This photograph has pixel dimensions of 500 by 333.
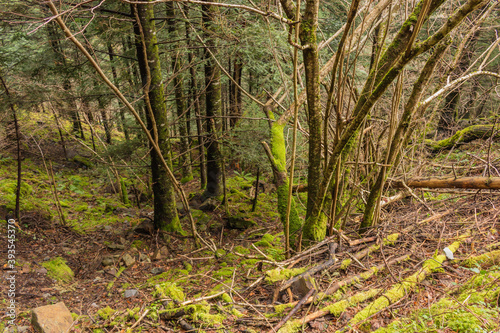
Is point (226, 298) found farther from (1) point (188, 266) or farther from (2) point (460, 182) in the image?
(2) point (460, 182)

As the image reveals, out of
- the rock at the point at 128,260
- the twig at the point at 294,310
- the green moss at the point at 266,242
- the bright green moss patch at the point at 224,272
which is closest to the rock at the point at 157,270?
the rock at the point at 128,260

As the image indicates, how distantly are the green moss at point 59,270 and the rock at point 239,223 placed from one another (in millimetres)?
3761

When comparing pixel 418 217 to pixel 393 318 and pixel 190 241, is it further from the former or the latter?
pixel 190 241

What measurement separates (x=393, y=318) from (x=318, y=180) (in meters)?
1.74

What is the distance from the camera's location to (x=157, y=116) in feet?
19.4

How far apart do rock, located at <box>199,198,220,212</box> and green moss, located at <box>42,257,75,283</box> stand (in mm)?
3702

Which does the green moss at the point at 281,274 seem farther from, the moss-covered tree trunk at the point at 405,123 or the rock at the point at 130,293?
the rock at the point at 130,293

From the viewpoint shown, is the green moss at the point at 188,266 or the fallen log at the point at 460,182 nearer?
the fallen log at the point at 460,182

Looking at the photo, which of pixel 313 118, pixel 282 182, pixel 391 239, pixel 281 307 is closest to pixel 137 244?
pixel 282 182

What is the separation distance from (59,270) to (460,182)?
23.8 feet

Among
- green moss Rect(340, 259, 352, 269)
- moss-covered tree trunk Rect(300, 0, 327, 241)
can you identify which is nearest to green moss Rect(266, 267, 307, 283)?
green moss Rect(340, 259, 352, 269)

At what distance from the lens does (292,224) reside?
441 cm

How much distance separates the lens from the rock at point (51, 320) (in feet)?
9.85

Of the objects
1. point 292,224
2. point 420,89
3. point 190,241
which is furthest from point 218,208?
point 420,89
